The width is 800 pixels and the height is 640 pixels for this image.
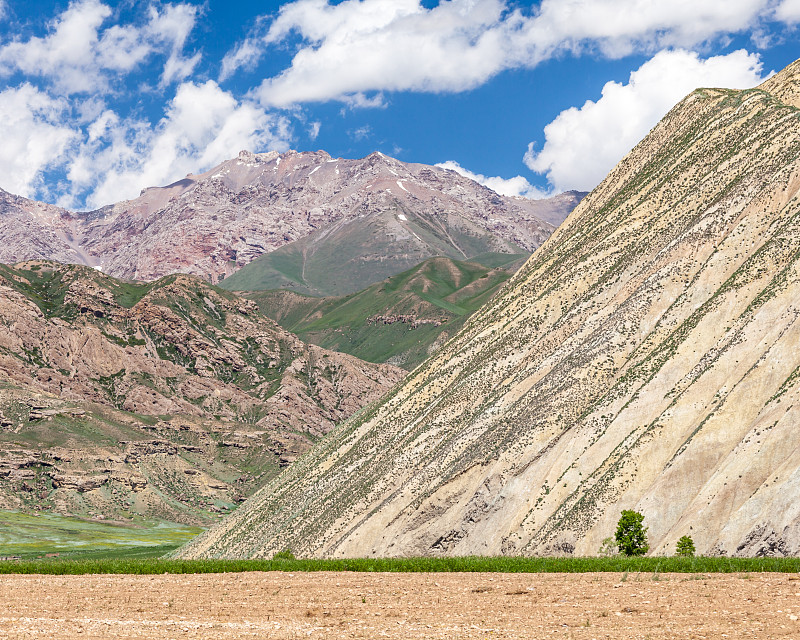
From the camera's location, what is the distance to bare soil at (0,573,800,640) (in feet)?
83.1

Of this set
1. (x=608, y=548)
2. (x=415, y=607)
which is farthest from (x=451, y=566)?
(x=608, y=548)

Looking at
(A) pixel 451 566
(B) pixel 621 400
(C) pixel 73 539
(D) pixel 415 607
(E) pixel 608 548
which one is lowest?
(C) pixel 73 539

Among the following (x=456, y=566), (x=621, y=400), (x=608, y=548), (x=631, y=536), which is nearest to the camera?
(x=456, y=566)

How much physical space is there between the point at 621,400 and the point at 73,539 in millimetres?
145191

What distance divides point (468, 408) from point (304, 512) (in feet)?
74.2

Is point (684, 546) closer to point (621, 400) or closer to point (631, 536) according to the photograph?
point (631, 536)

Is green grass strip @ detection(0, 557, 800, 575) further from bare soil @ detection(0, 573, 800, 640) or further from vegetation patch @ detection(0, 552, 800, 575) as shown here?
bare soil @ detection(0, 573, 800, 640)

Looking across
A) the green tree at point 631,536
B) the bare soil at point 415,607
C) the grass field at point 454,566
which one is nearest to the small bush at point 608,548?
the green tree at point 631,536

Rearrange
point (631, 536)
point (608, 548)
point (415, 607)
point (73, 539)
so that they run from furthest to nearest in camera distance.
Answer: point (73, 539) → point (608, 548) → point (631, 536) → point (415, 607)

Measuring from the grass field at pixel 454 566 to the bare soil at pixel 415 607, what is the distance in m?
3.85

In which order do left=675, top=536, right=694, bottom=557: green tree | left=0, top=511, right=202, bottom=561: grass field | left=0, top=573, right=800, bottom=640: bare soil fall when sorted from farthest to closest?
left=0, top=511, right=202, bottom=561: grass field → left=675, top=536, right=694, bottom=557: green tree → left=0, top=573, right=800, bottom=640: bare soil

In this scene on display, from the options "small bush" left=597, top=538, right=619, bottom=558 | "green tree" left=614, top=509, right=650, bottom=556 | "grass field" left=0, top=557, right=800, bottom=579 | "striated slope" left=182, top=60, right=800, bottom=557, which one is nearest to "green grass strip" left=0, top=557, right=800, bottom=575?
"grass field" left=0, top=557, right=800, bottom=579

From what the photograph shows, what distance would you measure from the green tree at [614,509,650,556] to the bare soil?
1654 centimetres

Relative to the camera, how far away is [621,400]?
2766 inches
